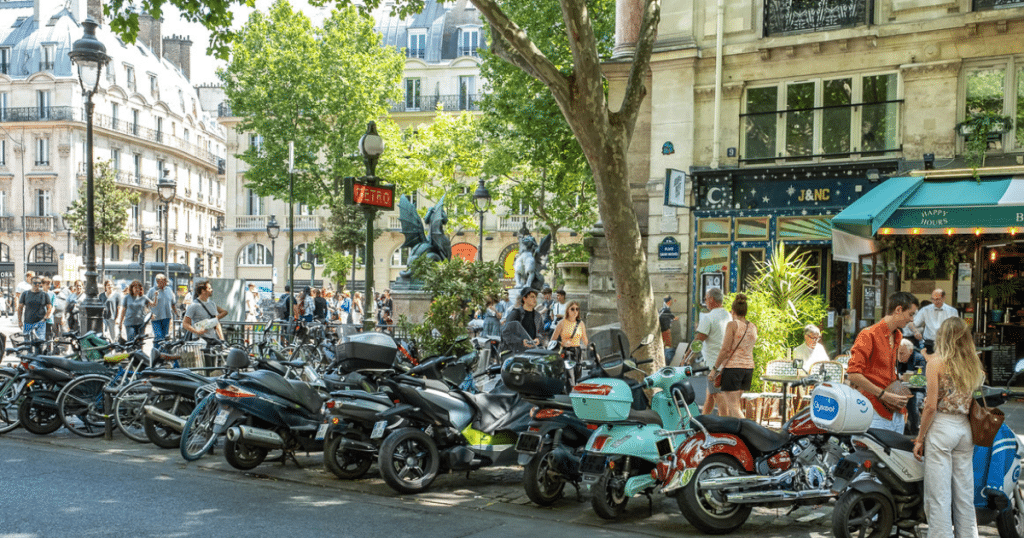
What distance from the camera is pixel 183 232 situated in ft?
232

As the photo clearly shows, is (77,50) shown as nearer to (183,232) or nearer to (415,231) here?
(415,231)

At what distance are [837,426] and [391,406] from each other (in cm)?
370

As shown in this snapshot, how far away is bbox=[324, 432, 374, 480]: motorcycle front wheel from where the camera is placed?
7.80m

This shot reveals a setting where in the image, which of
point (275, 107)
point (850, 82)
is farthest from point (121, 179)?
point (850, 82)

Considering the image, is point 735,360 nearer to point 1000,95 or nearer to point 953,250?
point 953,250

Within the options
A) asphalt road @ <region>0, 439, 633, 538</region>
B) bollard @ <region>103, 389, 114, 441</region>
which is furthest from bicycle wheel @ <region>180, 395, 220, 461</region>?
bollard @ <region>103, 389, 114, 441</region>

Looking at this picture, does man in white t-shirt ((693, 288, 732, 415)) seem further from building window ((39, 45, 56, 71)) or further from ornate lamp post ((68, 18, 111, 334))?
building window ((39, 45, 56, 71))

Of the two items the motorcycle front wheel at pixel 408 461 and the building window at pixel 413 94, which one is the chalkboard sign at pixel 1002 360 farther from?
the building window at pixel 413 94

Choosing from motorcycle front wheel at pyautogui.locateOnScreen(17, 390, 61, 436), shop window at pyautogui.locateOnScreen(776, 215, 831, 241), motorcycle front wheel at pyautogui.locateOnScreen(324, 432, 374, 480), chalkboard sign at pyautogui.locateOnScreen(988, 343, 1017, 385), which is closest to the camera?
motorcycle front wheel at pyautogui.locateOnScreen(324, 432, 374, 480)

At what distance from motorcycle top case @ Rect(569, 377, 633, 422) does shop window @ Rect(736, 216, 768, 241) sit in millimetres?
12007

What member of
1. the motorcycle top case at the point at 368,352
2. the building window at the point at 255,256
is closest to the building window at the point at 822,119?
the motorcycle top case at the point at 368,352

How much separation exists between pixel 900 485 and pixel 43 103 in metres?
64.9

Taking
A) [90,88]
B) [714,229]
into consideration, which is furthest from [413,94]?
[90,88]

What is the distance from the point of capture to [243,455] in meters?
8.20
